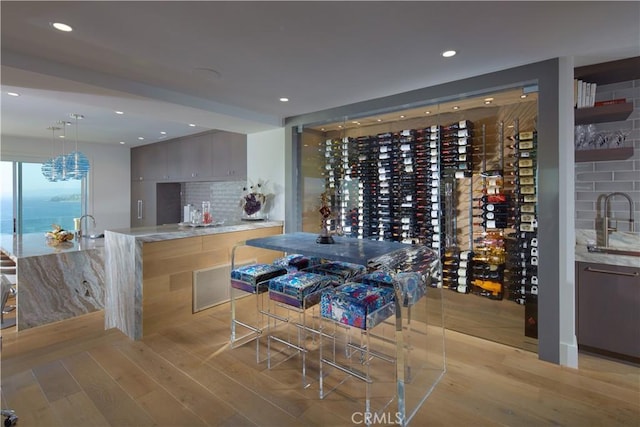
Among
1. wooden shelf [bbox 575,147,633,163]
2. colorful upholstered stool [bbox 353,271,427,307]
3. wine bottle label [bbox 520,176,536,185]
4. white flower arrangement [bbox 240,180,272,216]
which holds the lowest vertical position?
colorful upholstered stool [bbox 353,271,427,307]

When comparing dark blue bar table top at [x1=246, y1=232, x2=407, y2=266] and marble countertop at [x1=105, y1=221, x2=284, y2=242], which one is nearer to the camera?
dark blue bar table top at [x1=246, y1=232, x2=407, y2=266]

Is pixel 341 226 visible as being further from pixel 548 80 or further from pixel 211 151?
pixel 211 151

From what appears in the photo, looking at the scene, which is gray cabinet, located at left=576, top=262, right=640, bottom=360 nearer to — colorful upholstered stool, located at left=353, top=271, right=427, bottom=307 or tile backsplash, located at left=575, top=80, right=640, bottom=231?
tile backsplash, located at left=575, top=80, right=640, bottom=231

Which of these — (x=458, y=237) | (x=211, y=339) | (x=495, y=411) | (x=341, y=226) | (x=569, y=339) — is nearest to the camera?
(x=495, y=411)

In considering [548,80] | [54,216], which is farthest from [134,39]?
[54,216]

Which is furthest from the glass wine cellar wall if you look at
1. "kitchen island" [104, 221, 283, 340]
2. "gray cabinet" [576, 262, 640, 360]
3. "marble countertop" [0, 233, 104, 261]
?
"marble countertop" [0, 233, 104, 261]

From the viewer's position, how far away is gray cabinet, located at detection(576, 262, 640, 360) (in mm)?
2389

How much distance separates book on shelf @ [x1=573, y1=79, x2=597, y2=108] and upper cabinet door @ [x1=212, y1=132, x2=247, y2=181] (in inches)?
151

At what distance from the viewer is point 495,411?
1.92 meters

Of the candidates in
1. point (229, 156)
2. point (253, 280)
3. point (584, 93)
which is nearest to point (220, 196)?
point (229, 156)

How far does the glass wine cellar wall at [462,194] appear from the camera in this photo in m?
2.70

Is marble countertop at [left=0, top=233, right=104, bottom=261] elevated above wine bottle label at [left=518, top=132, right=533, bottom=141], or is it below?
below

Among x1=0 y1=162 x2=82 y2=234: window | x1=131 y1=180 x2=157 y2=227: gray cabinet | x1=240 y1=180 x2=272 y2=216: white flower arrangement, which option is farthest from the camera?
x1=131 y1=180 x2=157 y2=227: gray cabinet

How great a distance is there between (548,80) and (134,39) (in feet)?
9.50
